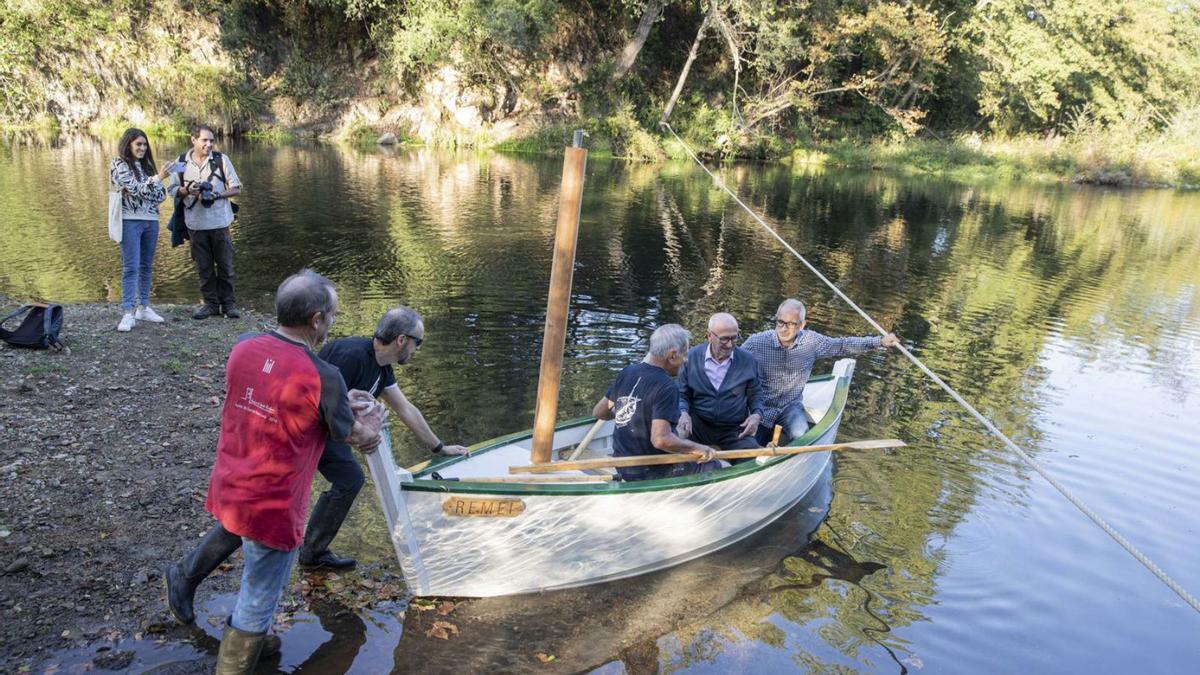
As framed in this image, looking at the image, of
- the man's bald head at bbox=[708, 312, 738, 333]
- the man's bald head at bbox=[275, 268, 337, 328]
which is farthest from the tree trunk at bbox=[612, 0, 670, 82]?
the man's bald head at bbox=[275, 268, 337, 328]

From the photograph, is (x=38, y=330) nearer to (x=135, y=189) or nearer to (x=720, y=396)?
(x=135, y=189)

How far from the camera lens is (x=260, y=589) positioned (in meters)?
3.47

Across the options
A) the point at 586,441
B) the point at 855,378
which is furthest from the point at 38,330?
the point at 855,378

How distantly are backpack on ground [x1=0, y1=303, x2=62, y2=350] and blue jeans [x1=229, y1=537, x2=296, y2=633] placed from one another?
4.82 meters

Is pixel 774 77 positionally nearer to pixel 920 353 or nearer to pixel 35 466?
pixel 920 353

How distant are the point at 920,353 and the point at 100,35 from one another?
30.5 metres

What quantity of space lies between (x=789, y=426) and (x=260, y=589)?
437 centimetres

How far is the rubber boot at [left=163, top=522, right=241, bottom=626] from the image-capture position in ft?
12.5

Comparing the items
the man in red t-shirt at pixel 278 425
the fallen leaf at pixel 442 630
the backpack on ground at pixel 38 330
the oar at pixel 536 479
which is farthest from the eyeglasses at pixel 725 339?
the backpack on ground at pixel 38 330

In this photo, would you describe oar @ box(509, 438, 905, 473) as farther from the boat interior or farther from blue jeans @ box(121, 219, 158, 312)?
blue jeans @ box(121, 219, 158, 312)

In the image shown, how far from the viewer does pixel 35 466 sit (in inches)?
206

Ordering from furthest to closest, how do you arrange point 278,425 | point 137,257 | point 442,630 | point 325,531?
point 137,257 → point 325,531 → point 442,630 → point 278,425

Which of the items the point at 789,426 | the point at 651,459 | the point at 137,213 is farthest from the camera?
the point at 137,213

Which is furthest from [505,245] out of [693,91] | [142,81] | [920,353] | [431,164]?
[693,91]
